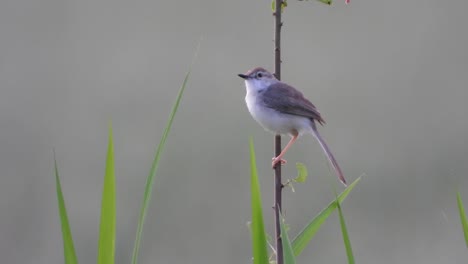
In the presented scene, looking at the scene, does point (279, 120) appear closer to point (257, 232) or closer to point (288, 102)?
point (288, 102)

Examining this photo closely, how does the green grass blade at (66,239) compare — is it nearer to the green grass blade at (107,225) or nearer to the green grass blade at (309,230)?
the green grass blade at (107,225)

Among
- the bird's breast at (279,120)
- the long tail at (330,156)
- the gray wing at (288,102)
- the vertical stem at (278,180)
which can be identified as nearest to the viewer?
the vertical stem at (278,180)

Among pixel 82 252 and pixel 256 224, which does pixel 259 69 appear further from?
pixel 82 252

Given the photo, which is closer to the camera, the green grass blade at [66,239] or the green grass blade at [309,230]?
the green grass blade at [66,239]

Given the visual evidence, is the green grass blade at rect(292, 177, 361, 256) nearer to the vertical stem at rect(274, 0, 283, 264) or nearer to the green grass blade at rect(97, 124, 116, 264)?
the vertical stem at rect(274, 0, 283, 264)

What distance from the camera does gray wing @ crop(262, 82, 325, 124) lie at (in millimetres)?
3414

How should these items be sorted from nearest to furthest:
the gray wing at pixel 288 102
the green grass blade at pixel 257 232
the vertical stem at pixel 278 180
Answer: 1. the green grass blade at pixel 257 232
2. the vertical stem at pixel 278 180
3. the gray wing at pixel 288 102

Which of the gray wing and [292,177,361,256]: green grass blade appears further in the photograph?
the gray wing

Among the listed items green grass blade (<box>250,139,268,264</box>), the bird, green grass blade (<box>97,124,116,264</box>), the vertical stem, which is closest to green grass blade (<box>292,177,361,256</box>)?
the vertical stem

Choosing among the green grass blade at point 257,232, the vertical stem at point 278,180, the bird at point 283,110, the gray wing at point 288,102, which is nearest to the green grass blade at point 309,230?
the vertical stem at point 278,180

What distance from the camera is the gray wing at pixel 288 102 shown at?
134 inches

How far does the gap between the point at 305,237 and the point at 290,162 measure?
210 inches

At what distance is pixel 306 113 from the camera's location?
3.42 m

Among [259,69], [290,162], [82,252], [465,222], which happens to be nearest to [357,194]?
[290,162]
